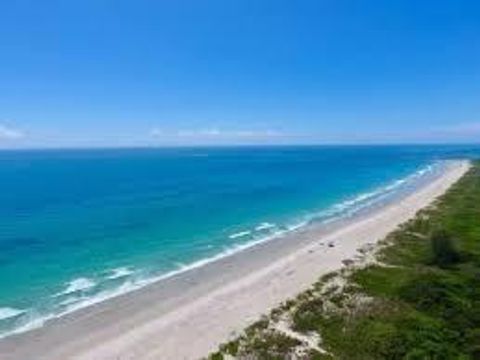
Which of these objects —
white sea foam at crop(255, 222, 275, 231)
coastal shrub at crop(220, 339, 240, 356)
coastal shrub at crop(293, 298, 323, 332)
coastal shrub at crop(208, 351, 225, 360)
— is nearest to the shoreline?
coastal shrub at crop(220, 339, 240, 356)

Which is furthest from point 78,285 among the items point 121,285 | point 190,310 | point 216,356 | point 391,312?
point 391,312

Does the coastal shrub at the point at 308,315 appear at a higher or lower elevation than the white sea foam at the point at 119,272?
higher

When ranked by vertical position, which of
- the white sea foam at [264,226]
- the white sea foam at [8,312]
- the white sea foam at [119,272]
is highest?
the white sea foam at [8,312]

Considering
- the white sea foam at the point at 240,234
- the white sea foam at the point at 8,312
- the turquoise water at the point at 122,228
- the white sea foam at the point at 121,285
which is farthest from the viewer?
the white sea foam at the point at 240,234

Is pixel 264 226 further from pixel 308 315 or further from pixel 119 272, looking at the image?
pixel 308 315

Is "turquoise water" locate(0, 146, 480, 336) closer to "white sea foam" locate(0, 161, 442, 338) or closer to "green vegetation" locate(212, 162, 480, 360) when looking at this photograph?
"white sea foam" locate(0, 161, 442, 338)

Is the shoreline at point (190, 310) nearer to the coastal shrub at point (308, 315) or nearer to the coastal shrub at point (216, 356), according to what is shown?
the coastal shrub at point (216, 356)

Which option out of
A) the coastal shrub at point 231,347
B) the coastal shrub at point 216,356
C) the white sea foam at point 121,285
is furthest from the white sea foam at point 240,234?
the coastal shrub at point 216,356
